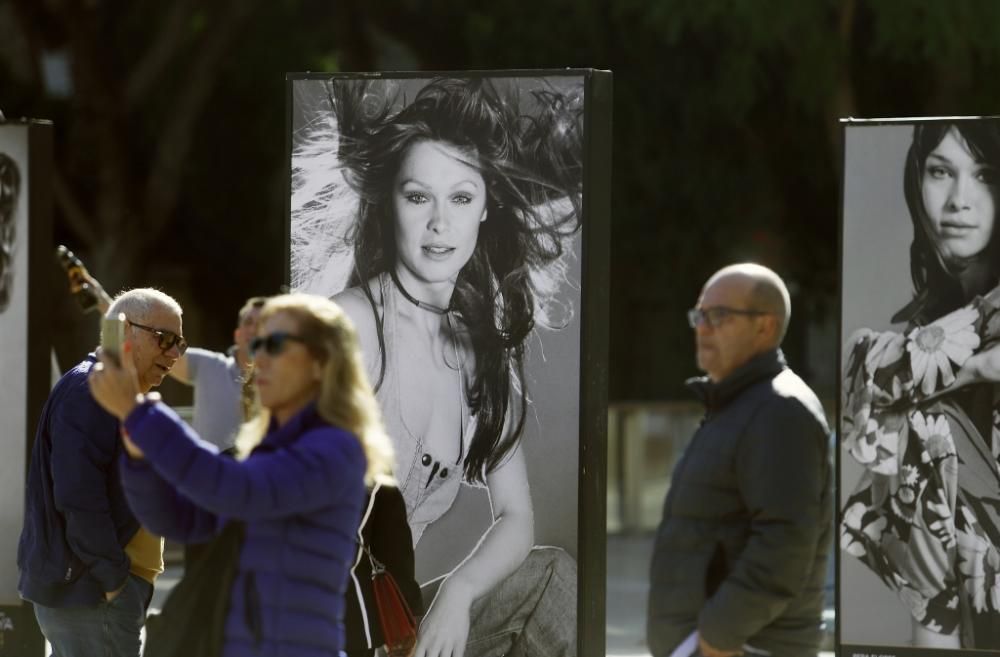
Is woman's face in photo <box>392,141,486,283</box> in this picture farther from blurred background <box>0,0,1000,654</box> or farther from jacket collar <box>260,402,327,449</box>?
blurred background <box>0,0,1000,654</box>

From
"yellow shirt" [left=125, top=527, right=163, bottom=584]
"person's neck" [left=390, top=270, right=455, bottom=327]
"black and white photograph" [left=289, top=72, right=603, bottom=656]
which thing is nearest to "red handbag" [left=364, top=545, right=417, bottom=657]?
"yellow shirt" [left=125, top=527, right=163, bottom=584]

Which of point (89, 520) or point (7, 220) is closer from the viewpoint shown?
point (89, 520)

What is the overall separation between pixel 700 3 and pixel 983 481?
1142 cm

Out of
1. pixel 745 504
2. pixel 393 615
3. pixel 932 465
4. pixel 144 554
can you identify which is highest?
pixel 745 504

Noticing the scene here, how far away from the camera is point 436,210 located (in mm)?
6848

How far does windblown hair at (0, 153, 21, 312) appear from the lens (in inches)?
314

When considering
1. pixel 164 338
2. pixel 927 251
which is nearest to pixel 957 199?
pixel 927 251

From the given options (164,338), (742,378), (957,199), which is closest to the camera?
(742,378)

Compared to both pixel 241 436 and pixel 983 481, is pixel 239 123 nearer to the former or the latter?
pixel 983 481

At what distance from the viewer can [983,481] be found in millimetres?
6734

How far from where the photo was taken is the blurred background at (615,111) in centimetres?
1839

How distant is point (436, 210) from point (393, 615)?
5.72ft

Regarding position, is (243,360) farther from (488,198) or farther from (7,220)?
(7,220)

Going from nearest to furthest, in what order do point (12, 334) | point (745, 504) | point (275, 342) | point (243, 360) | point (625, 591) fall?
point (275, 342), point (745, 504), point (243, 360), point (12, 334), point (625, 591)
